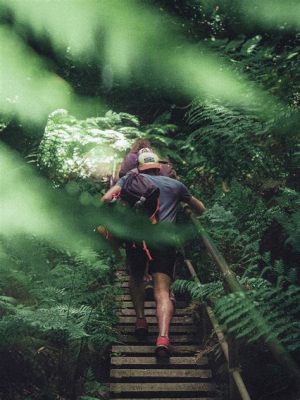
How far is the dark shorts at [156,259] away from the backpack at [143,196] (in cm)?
33

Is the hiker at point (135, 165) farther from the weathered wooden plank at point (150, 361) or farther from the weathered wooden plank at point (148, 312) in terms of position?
the weathered wooden plank at point (150, 361)

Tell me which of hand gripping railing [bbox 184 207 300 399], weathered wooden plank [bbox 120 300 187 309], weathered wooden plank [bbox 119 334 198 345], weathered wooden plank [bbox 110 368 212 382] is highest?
hand gripping railing [bbox 184 207 300 399]

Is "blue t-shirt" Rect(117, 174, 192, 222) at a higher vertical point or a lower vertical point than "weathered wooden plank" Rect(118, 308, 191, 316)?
higher

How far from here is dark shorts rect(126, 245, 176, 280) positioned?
4.18 meters

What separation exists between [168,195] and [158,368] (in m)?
1.62

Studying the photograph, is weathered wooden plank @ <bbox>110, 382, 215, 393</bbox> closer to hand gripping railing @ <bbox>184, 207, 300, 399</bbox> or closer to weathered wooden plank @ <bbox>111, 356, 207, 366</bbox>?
weathered wooden plank @ <bbox>111, 356, 207, 366</bbox>

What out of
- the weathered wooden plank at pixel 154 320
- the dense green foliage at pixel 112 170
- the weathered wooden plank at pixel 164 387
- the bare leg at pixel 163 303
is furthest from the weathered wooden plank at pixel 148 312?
the weathered wooden plank at pixel 164 387

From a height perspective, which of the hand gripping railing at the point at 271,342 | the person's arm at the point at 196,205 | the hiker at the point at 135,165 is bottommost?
the hiker at the point at 135,165

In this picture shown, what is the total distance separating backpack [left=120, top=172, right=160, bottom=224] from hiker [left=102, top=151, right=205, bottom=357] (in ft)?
0.28

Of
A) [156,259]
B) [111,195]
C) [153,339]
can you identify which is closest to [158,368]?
[153,339]

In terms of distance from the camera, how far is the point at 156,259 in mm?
4184

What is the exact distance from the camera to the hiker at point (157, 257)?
4082mm

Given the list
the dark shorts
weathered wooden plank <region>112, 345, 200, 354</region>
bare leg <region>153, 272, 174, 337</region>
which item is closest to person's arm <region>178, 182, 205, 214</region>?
the dark shorts

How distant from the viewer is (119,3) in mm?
676
